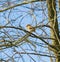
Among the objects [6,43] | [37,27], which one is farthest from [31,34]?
[6,43]

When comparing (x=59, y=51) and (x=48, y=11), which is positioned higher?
(x=48, y=11)

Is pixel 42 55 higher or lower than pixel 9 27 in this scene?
lower

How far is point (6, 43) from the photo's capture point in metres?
6.52

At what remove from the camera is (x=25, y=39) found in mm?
6359

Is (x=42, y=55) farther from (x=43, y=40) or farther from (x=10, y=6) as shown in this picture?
(x=10, y=6)

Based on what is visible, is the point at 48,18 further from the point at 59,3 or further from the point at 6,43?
the point at 6,43

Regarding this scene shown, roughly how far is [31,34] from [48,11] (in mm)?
734

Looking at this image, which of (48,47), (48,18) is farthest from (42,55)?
(48,18)

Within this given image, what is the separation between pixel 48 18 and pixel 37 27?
428 mm

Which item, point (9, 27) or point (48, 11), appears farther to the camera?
point (48, 11)

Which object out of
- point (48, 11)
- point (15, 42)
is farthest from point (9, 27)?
point (48, 11)

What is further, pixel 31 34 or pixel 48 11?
pixel 48 11

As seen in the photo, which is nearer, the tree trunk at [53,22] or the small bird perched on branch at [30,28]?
the small bird perched on branch at [30,28]

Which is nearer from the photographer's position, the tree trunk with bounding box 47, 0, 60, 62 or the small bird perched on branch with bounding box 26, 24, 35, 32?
the small bird perched on branch with bounding box 26, 24, 35, 32
